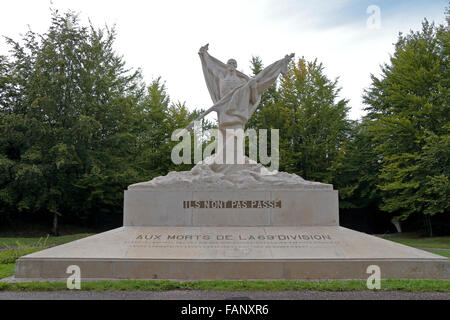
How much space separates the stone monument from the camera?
7.28 metres

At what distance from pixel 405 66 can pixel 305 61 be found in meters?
7.44

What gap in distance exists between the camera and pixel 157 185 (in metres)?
10.1

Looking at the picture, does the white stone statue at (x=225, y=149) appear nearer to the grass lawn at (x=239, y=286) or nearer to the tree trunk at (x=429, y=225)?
the grass lawn at (x=239, y=286)

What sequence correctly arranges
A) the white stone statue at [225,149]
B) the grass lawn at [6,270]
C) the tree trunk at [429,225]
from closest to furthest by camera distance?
the grass lawn at [6,270] < the white stone statue at [225,149] < the tree trunk at [429,225]

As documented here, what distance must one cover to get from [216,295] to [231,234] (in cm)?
285

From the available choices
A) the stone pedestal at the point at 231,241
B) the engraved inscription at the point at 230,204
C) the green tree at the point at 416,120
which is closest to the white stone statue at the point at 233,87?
the stone pedestal at the point at 231,241

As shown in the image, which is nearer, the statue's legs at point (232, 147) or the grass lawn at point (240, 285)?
the grass lawn at point (240, 285)

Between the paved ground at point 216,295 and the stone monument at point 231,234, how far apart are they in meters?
1.03

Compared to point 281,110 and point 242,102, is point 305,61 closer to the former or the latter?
point 281,110

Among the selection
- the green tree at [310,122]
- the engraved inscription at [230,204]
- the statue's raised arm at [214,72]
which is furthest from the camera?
the green tree at [310,122]

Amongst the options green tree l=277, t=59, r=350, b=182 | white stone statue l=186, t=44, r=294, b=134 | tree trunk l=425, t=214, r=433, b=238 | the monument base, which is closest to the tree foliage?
green tree l=277, t=59, r=350, b=182

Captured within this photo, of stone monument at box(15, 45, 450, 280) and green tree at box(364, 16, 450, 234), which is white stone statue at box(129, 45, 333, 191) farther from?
green tree at box(364, 16, 450, 234)

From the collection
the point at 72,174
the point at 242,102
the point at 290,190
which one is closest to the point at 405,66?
the point at 242,102

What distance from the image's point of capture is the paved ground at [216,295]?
5.90 meters
